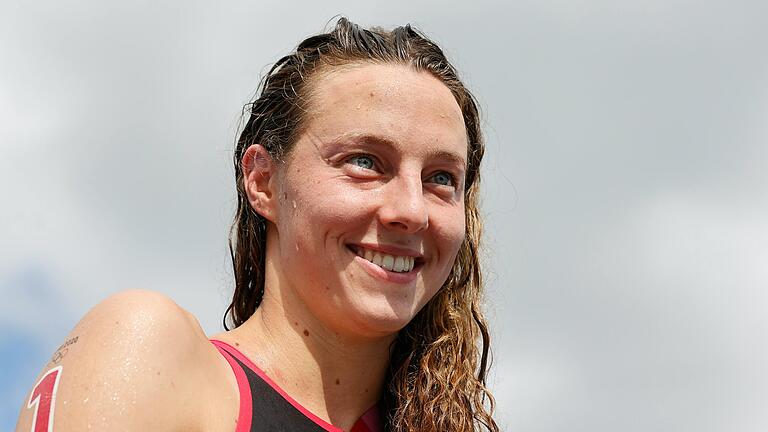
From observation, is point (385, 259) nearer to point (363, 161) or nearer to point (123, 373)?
point (363, 161)

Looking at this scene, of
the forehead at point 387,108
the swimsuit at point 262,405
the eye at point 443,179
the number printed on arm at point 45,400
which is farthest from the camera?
the eye at point 443,179

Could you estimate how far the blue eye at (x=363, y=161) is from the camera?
4548mm

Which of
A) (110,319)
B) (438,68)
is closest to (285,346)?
(110,319)

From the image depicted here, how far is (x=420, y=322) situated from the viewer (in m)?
5.25

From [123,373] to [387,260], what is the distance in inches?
54.1

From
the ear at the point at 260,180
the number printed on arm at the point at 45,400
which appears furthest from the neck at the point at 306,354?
the number printed on arm at the point at 45,400

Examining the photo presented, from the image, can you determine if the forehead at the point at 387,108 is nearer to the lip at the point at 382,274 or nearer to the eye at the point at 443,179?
the eye at the point at 443,179

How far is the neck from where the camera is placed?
4.56 meters

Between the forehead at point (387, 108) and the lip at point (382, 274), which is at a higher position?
the forehead at point (387, 108)

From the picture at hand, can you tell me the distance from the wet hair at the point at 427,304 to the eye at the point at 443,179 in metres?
0.55

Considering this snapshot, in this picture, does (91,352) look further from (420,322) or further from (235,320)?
(420,322)

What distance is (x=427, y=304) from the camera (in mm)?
5277

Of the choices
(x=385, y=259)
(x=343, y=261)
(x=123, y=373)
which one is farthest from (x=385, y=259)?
(x=123, y=373)

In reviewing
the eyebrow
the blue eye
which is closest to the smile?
the blue eye
